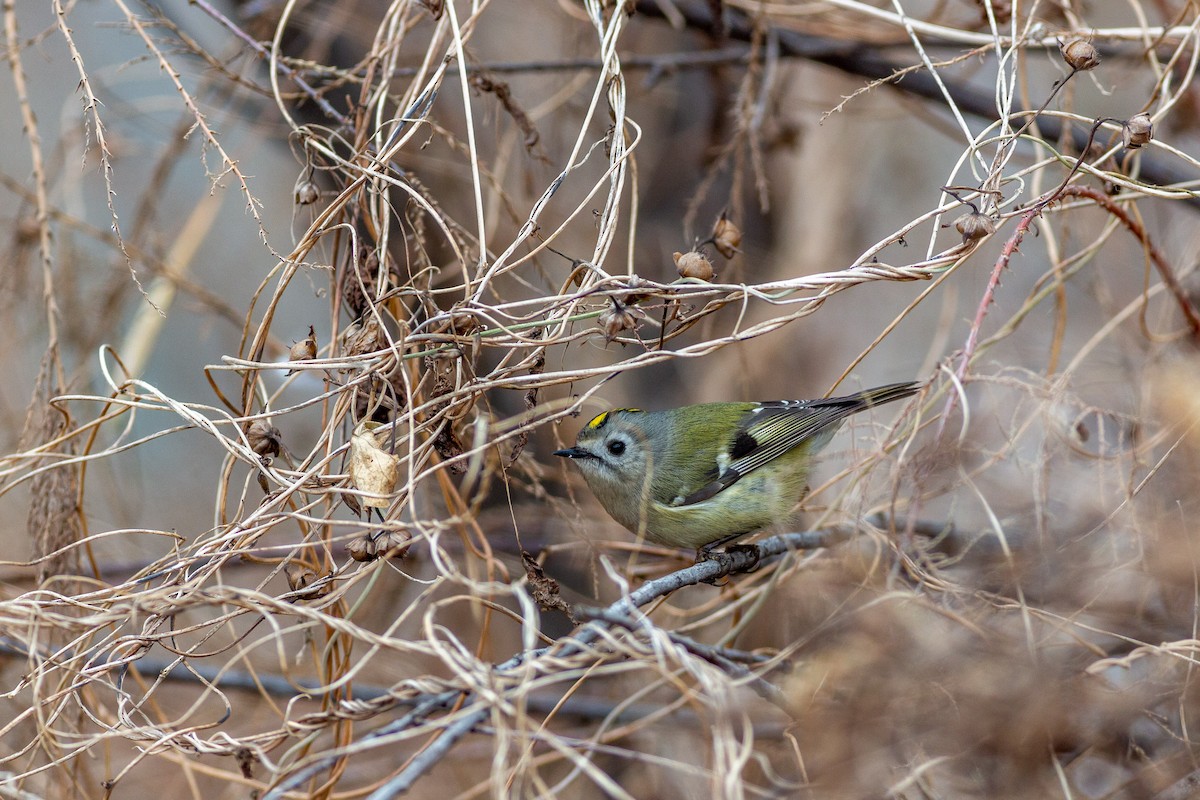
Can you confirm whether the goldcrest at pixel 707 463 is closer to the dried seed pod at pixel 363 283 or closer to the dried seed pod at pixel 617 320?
the dried seed pod at pixel 363 283

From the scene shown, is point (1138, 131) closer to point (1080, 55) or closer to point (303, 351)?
point (1080, 55)

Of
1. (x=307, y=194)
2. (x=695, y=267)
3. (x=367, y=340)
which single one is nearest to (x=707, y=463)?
(x=695, y=267)

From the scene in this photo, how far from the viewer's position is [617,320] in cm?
162

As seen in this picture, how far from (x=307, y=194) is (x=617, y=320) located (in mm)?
703

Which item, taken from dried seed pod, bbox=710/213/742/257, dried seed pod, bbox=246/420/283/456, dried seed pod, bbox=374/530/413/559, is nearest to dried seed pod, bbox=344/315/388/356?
dried seed pod, bbox=246/420/283/456

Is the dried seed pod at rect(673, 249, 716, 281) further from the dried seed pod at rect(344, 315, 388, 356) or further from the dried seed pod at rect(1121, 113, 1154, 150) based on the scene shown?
the dried seed pod at rect(1121, 113, 1154, 150)

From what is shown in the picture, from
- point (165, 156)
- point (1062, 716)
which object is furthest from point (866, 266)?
point (165, 156)

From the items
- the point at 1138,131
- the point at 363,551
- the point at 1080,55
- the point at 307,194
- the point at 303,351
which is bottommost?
the point at 363,551

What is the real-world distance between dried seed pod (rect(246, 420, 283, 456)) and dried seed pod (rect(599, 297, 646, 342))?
0.64 metres

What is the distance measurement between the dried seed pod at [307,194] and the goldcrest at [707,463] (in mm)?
1009

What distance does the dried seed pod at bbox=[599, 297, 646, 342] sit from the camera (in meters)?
1.62

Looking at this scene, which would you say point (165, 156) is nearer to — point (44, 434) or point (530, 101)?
point (44, 434)

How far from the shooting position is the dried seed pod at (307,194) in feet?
6.15

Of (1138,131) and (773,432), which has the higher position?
(1138,131)
